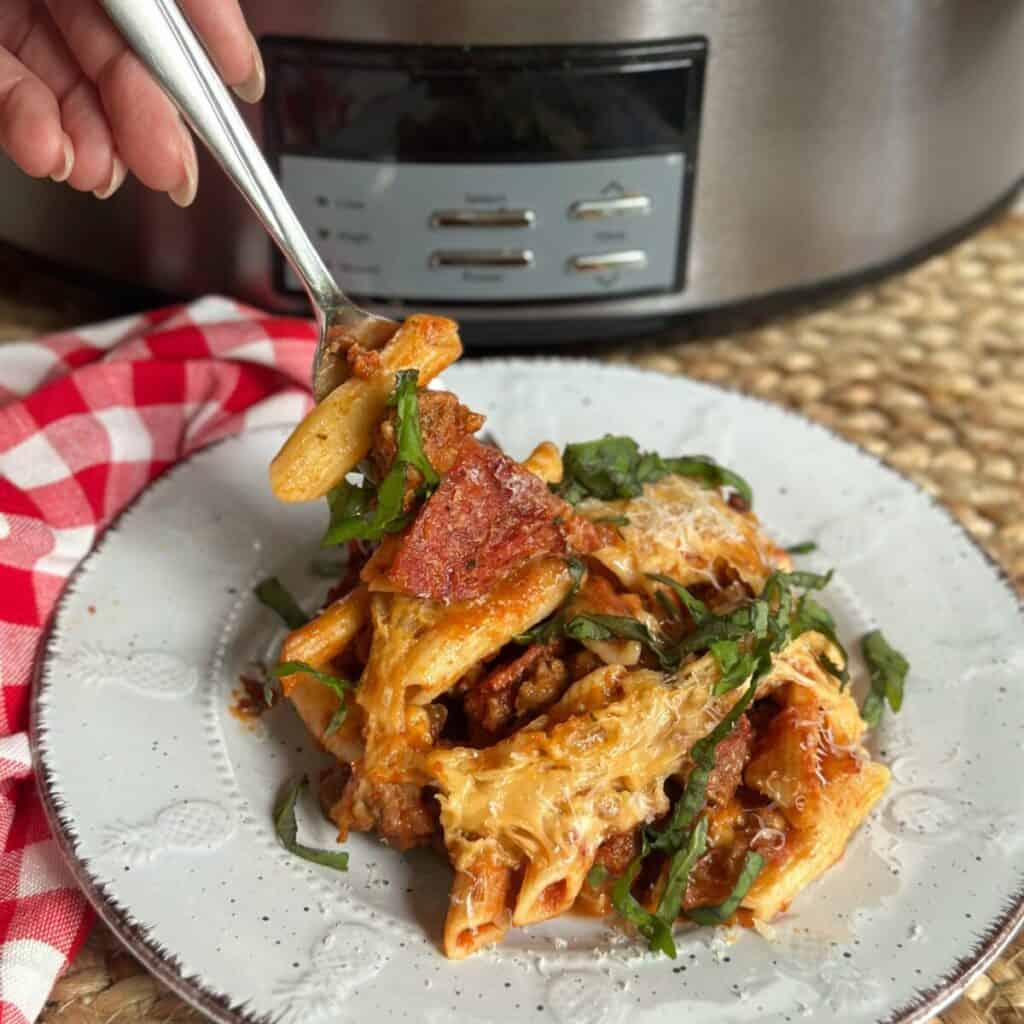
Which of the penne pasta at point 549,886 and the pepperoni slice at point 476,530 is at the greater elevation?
the pepperoni slice at point 476,530

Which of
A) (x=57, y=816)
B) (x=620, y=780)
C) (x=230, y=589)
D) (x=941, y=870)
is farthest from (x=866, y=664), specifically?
(x=57, y=816)

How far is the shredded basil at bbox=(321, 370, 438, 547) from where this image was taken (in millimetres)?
1273

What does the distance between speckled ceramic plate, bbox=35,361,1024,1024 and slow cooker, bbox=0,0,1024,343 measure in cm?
27

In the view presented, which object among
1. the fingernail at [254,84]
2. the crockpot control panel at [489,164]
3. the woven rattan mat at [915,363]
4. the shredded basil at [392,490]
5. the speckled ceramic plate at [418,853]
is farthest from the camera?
the woven rattan mat at [915,363]

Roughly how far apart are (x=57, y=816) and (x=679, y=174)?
1116 millimetres

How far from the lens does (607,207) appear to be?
189cm

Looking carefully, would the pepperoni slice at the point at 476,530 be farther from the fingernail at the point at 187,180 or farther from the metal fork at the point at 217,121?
the fingernail at the point at 187,180

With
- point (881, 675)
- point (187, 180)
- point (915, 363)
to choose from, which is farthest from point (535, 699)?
point (915, 363)

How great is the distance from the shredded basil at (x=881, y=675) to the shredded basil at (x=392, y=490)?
51cm

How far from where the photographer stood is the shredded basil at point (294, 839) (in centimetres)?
130

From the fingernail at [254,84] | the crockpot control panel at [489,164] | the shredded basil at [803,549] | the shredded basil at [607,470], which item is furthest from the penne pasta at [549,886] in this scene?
the crockpot control panel at [489,164]

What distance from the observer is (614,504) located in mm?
1452

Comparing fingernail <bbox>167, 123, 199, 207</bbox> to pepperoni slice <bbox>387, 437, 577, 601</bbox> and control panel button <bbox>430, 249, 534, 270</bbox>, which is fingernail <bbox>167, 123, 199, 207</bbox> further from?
control panel button <bbox>430, 249, 534, 270</bbox>

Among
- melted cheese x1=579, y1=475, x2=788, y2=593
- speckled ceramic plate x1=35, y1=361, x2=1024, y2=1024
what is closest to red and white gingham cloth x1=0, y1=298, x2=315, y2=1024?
speckled ceramic plate x1=35, y1=361, x2=1024, y2=1024
